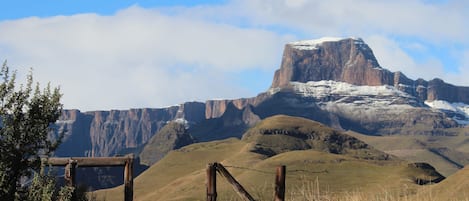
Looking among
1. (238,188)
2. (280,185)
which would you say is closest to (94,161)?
(238,188)

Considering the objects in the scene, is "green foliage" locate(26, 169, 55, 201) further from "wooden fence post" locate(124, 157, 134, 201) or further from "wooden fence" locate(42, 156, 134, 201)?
"wooden fence post" locate(124, 157, 134, 201)

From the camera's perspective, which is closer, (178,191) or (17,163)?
(17,163)

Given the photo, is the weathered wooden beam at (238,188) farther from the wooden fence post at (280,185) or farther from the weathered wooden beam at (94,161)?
the weathered wooden beam at (94,161)

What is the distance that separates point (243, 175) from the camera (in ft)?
643

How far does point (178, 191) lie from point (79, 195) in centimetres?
18191

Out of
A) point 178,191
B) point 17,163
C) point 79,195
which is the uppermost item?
point 17,163

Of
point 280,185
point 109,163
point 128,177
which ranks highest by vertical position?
point 109,163

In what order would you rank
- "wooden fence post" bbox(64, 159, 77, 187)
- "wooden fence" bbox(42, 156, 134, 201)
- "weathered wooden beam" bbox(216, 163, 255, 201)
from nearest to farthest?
"weathered wooden beam" bbox(216, 163, 255, 201), "wooden fence post" bbox(64, 159, 77, 187), "wooden fence" bbox(42, 156, 134, 201)

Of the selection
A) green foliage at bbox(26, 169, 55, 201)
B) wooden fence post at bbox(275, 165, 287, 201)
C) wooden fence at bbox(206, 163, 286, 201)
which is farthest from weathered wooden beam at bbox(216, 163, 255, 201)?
green foliage at bbox(26, 169, 55, 201)

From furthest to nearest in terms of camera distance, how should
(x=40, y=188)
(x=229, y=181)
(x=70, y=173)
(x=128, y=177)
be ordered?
(x=128, y=177)
(x=70, y=173)
(x=229, y=181)
(x=40, y=188)

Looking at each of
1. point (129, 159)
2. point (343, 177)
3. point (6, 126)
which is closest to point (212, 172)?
point (129, 159)

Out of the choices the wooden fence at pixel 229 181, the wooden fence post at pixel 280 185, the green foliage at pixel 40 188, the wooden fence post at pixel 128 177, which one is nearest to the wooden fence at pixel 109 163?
the wooden fence post at pixel 128 177

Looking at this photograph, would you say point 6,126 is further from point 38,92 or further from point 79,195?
point 79,195

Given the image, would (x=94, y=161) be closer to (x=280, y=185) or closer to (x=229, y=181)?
(x=229, y=181)
